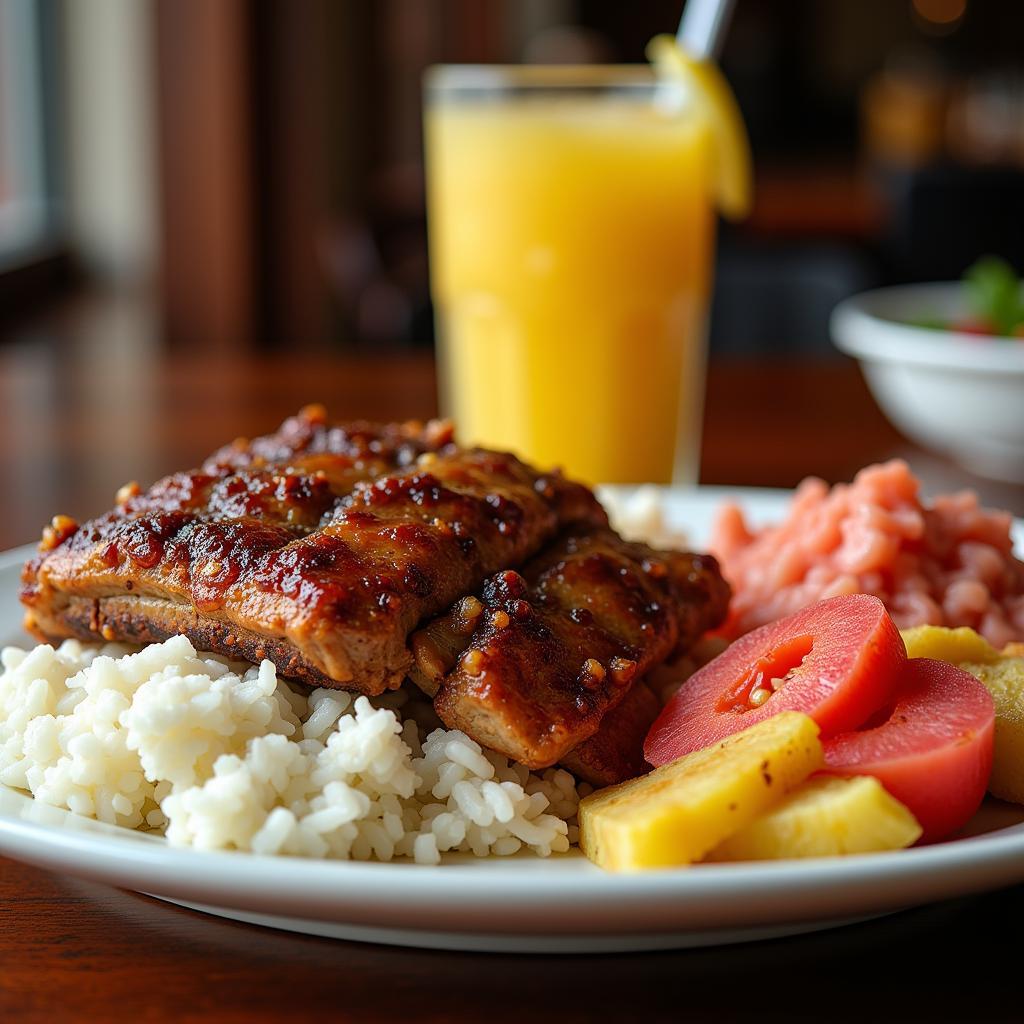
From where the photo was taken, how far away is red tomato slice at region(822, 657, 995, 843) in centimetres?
117

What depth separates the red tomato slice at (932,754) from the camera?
1.17m

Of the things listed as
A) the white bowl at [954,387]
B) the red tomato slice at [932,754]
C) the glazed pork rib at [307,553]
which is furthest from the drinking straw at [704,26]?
the red tomato slice at [932,754]

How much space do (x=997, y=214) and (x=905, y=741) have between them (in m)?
7.51

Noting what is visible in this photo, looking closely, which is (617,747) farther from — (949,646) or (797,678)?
(949,646)

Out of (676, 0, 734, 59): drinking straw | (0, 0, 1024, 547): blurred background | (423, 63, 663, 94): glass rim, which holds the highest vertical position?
(676, 0, 734, 59): drinking straw

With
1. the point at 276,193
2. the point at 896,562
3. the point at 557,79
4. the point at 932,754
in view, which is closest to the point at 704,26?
the point at 557,79

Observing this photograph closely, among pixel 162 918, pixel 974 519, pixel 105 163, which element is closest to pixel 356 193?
pixel 105 163

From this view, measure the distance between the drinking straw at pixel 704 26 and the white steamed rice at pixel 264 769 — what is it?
5.59 ft

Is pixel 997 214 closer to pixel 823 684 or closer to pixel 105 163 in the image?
pixel 105 163

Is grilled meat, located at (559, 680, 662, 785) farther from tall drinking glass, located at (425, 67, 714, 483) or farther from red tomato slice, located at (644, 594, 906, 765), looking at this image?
tall drinking glass, located at (425, 67, 714, 483)

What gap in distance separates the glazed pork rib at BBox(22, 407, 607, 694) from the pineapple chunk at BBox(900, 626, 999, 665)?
0.41m

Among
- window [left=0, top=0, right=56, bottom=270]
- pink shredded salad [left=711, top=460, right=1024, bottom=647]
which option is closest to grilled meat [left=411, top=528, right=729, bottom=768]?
pink shredded salad [left=711, top=460, right=1024, bottom=647]

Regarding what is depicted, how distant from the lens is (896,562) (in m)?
1.76

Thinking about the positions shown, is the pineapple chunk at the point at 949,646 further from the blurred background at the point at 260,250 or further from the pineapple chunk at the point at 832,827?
the blurred background at the point at 260,250
